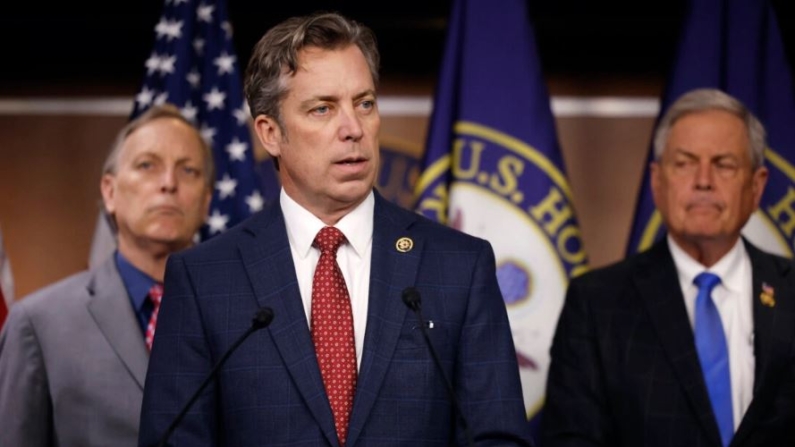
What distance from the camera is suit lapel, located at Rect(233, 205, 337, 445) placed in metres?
2.22

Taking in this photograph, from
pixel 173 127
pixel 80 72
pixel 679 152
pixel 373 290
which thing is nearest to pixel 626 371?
pixel 679 152

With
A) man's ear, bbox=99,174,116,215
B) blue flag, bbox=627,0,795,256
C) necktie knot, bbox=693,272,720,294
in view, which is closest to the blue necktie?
necktie knot, bbox=693,272,720,294

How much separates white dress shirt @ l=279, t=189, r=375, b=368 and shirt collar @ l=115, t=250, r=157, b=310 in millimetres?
1113

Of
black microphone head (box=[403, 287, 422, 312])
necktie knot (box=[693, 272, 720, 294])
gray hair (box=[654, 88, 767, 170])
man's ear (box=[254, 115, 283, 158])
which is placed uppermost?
gray hair (box=[654, 88, 767, 170])

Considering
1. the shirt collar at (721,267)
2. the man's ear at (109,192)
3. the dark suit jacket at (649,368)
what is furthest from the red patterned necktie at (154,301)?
the shirt collar at (721,267)

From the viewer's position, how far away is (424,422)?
2248 millimetres

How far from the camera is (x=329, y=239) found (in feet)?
7.85

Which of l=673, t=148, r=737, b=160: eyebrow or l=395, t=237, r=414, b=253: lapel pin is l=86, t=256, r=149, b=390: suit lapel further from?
l=673, t=148, r=737, b=160: eyebrow

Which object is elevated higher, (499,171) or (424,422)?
(499,171)

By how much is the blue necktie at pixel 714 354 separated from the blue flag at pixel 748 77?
2.15 ft

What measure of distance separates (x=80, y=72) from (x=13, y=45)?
0.26 metres

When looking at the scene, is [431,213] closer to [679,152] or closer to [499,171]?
[499,171]

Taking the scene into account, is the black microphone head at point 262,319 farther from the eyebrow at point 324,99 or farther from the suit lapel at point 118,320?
the suit lapel at point 118,320

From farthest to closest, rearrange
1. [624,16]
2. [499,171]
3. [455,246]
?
[624,16]
[499,171]
[455,246]
